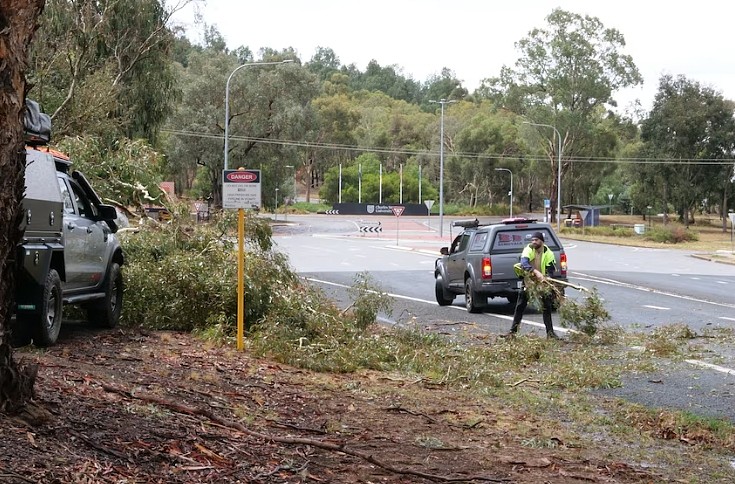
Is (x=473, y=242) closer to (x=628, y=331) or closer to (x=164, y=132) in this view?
(x=628, y=331)

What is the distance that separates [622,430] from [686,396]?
6.35ft

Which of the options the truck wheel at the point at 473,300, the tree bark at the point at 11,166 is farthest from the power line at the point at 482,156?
the tree bark at the point at 11,166

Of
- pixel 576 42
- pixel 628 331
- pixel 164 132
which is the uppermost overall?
pixel 576 42

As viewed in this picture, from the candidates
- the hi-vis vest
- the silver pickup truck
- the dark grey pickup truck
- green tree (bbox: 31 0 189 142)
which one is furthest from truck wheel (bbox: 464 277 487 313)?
green tree (bbox: 31 0 189 142)

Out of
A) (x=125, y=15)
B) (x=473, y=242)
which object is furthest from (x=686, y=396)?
(x=125, y=15)

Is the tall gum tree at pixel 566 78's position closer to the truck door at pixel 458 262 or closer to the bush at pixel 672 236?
the bush at pixel 672 236

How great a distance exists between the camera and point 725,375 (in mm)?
11031

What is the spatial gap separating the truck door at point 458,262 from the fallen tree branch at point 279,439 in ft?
41.6

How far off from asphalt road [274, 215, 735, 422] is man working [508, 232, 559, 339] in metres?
0.96

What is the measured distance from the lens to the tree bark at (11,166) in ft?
18.6

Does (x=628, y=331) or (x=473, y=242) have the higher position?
(x=473, y=242)

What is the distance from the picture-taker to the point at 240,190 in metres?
11.2

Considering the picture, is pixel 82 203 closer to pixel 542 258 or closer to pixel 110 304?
pixel 110 304

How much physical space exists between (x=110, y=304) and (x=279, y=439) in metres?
5.94
